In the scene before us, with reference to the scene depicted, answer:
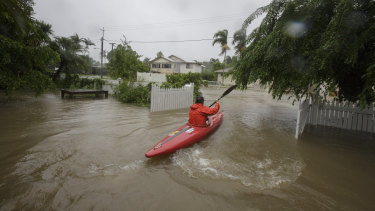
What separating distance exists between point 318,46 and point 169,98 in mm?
6573

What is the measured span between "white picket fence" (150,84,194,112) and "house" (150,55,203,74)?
31.8 meters

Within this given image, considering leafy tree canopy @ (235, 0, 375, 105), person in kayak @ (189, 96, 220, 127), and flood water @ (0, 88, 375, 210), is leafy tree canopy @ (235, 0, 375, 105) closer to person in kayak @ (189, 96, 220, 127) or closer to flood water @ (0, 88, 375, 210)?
person in kayak @ (189, 96, 220, 127)

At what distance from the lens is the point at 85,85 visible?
17.9 metres

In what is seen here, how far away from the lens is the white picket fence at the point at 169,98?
8.91 m

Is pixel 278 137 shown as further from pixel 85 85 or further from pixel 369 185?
pixel 85 85

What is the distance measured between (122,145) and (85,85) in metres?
15.2

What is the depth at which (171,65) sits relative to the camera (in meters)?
42.2

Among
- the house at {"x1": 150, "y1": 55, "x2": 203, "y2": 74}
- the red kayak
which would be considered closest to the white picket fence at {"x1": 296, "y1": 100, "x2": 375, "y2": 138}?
the red kayak

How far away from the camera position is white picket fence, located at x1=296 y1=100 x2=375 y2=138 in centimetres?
664

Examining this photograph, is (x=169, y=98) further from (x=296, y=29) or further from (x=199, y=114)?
(x=296, y=29)

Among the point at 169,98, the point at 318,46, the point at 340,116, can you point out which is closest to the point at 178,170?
the point at 318,46

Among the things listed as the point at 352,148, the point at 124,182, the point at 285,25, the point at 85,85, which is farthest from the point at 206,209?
Answer: the point at 85,85

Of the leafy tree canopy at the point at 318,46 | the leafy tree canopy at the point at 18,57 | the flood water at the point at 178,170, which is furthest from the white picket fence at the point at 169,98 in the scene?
the leafy tree canopy at the point at 318,46

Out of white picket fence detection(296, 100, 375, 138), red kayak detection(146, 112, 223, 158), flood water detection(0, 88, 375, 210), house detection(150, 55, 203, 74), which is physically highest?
house detection(150, 55, 203, 74)
